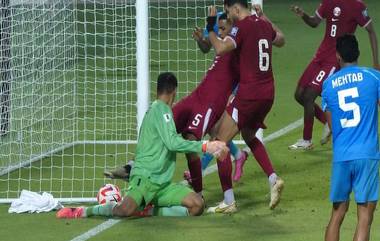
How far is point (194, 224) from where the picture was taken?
35.8ft

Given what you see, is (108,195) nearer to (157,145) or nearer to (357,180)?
(157,145)

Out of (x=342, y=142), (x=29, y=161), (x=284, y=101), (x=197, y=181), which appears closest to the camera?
(x=342, y=142)

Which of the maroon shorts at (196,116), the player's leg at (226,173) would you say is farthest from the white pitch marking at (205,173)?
the maroon shorts at (196,116)

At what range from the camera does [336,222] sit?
9.12 m

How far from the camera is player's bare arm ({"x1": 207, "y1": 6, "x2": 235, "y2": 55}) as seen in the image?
35.7ft

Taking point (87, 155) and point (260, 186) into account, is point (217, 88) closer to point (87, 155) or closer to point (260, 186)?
point (260, 186)

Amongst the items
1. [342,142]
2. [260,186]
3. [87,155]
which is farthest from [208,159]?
[342,142]

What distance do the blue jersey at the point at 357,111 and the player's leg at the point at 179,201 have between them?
7.29 ft

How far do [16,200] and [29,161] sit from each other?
7.17 feet

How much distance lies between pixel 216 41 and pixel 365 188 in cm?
251

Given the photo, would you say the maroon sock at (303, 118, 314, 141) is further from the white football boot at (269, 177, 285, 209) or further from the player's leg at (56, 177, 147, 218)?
the player's leg at (56, 177, 147, 218)

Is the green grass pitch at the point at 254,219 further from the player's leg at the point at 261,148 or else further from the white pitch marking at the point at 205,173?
the player's leg at the point at 261,148

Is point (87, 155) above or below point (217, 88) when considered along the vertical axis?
below

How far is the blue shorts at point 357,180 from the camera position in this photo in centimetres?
903
